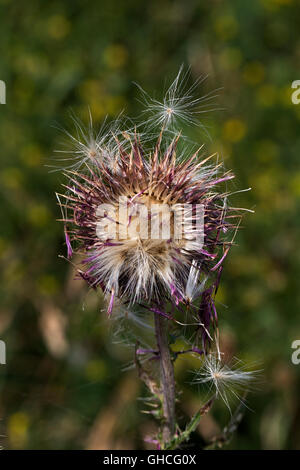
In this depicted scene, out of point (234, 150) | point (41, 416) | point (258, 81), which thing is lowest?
point (41, 416)

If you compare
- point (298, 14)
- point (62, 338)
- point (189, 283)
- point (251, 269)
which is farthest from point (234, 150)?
point (189, 283)

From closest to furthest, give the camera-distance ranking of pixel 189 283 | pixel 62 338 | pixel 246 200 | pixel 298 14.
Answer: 1. pixel 189 283
2. pixel 62 338
3. pixel 246 200
4. pixel 298 14

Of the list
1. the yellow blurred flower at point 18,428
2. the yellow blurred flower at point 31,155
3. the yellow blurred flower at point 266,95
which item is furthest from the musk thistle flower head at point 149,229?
the yellow blurred flower at point 266,95

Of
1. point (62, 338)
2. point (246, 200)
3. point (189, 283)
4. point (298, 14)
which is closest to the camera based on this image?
point (189, 283)

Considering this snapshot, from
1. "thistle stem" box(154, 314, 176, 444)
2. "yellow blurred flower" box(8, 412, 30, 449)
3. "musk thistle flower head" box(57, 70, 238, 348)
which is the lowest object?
"yellow blurred flower" box(8, 412, 30, 449)

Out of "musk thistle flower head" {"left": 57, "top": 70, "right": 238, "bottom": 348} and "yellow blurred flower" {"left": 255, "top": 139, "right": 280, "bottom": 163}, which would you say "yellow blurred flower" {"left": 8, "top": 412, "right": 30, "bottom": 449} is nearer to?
"musk thistle flower head" {"left": 57, "top": 70, "right": 238, "bottom": 348}

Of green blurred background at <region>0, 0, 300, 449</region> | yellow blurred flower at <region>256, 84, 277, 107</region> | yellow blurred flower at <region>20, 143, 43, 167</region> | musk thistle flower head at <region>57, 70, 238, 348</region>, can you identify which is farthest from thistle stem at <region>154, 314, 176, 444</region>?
yellow blurred flower at <region>256, 84, 277, 107</region>

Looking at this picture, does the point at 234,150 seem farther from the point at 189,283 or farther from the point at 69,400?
the point at 189,283
